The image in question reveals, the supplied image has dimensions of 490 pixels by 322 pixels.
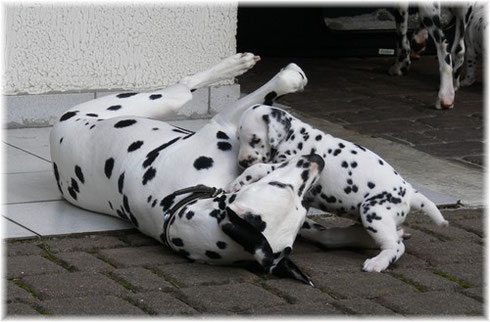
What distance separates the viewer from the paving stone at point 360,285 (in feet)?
15.8

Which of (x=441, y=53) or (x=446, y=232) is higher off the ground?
(x=441, y=53)

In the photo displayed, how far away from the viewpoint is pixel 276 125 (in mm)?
5270

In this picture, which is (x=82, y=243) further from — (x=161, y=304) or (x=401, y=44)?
(x=401, y=44)

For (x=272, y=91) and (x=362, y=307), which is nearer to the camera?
(x=362, y=307)

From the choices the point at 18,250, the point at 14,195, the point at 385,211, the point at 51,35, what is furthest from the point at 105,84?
the point at 385,211

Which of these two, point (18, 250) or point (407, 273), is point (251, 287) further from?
point (18, 250)

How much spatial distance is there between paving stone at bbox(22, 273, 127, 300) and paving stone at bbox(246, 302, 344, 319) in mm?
663

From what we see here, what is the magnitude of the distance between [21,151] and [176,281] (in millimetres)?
2796

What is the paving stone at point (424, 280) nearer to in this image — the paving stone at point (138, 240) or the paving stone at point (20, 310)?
the paving stone at point (138, 240)

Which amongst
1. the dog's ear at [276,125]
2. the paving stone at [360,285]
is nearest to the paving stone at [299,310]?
the paving stone at [360,285]

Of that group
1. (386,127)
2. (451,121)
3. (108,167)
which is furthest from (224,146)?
(451,121)

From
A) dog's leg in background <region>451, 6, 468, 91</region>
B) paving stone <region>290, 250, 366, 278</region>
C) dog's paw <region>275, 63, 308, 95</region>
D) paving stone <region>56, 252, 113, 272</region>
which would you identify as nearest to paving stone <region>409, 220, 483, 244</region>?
paving stone <region>290, 250, 366, 278</region>

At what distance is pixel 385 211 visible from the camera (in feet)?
16.8

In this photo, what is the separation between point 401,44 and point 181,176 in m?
5.51
